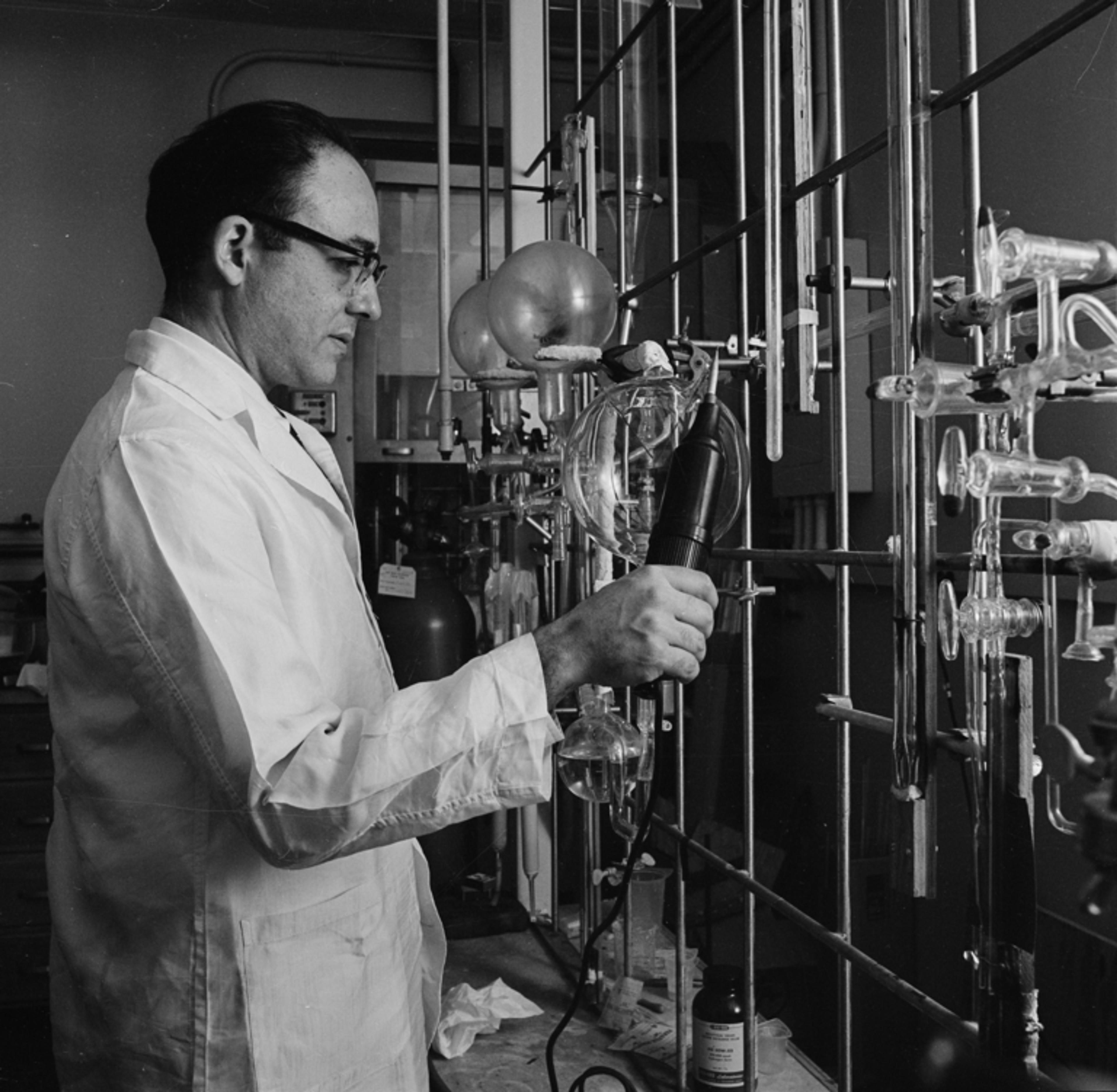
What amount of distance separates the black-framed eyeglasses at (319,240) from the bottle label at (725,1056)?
1.06 m

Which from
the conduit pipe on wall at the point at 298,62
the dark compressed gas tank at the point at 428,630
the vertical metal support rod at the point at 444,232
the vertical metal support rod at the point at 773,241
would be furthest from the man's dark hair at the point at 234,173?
the dark compressed gas tank at the point at 428,630

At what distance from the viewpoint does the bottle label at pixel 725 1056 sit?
1500 millimetres

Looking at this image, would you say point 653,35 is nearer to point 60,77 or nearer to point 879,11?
point 879,11

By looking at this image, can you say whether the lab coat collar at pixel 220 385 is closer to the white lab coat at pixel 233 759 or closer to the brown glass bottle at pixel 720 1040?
the white lab coat at pixel 233 759

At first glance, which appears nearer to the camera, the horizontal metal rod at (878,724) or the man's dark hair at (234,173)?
the horizontal metal rod at (878,724)

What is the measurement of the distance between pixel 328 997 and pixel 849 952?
0.52 m

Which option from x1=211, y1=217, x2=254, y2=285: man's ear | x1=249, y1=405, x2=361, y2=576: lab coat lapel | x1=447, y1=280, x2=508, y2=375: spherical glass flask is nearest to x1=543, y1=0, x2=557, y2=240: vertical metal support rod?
x1=447, y1=280, x2=508, y2=375: spherical glass flask

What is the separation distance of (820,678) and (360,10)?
1.84 m

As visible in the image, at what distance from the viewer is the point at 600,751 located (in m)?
1.39

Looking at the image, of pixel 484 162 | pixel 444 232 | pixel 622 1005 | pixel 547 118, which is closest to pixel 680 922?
pixel 622 1005

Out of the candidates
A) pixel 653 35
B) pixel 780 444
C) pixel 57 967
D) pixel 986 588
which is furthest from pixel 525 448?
pixel 986 588

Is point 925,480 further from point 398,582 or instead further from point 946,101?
point 398,582

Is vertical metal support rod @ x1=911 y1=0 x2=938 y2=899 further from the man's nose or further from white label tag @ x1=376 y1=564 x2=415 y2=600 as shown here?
white label tag @ x1=376 y1=564 x2=415 y2=600

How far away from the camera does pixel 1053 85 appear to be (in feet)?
4.43
